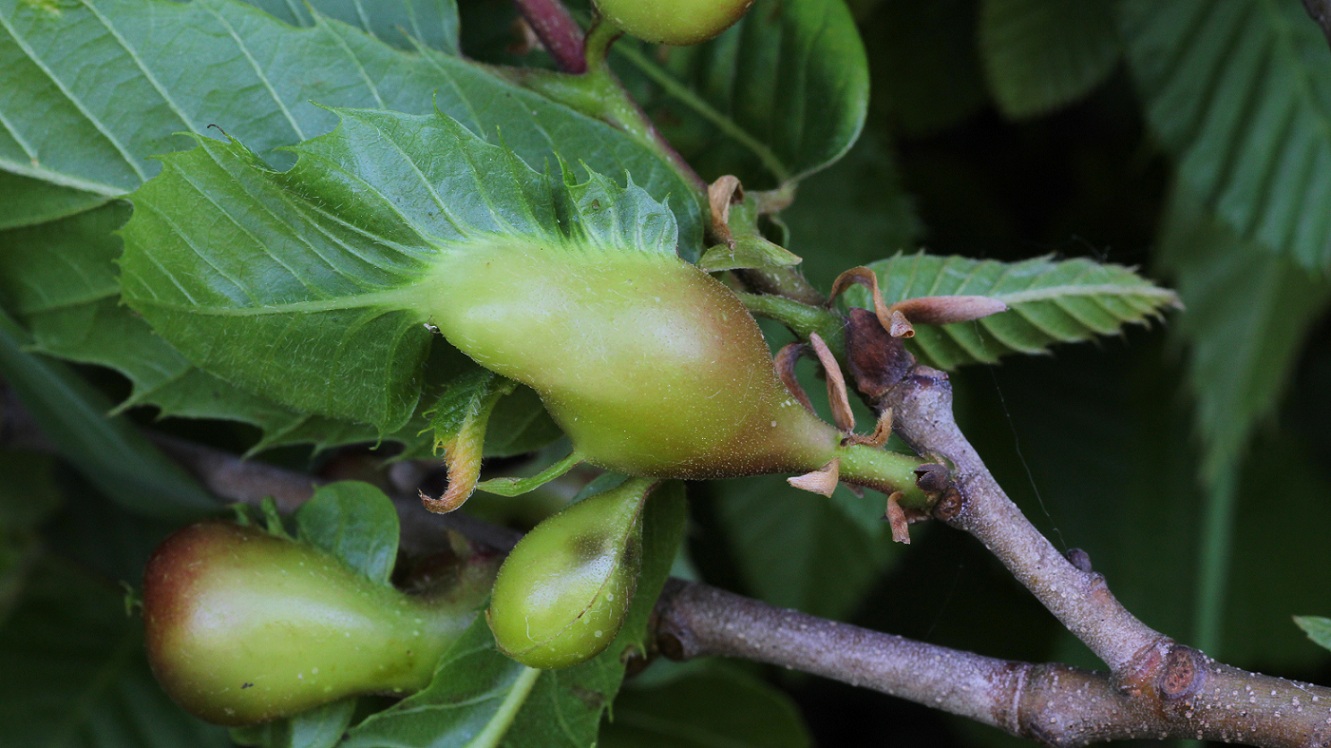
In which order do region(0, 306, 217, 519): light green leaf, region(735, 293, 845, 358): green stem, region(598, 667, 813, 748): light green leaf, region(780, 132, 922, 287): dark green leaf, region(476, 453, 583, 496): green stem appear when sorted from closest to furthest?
1. region(476, 453, 583, 496): green stem
2. region(735, 293, 845, 358): green stem
3. region(0, 306, 217, 519): light green leaf
4. region(780, 132, 922, 287): dark green leaf
5. region(598, 667, 813, 748): light green leaf

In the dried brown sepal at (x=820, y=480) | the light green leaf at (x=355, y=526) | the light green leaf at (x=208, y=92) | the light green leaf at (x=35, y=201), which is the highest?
the light green leaf at (x=208, y=92)

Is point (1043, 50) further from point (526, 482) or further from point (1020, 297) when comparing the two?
point (526, 482)

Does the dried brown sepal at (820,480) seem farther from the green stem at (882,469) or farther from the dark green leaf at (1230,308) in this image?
the dark green leaf at (1230,308)

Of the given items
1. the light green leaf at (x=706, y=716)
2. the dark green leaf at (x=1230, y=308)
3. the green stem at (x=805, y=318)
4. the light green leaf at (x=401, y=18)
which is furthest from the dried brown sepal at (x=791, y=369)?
Answer: the dark green leaf at (x=1230, y=308)

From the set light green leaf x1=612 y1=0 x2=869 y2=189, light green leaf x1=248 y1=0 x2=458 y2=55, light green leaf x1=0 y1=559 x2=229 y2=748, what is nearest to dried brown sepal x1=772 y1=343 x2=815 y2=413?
light green leaf x1=612 y1=0 x2=869 y2=189

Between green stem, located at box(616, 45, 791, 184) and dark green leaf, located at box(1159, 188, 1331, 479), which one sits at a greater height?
green stem, located at box(616, 45, 791, 184)

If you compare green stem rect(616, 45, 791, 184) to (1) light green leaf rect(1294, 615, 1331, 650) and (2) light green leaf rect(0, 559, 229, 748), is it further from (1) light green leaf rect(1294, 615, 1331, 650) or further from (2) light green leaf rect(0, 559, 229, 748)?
(2) light green leaf rect(0, 559, 229, 748)

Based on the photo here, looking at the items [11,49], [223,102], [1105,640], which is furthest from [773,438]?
[11,49]
